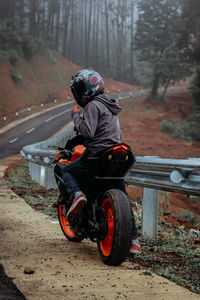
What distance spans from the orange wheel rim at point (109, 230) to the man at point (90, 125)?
237 millimetres

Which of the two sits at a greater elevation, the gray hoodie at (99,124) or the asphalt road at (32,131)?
the gray hoodie at (99,124)

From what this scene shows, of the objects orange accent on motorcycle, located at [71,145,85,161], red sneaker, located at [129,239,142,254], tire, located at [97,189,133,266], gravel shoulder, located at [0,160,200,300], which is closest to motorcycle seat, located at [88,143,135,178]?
tire, located at [97,189,133,266]

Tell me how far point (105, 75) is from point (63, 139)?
61.5 meters

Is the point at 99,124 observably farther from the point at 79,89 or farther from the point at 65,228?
the point at 65,228

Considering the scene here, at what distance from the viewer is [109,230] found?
4109mm

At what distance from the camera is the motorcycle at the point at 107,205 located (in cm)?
389

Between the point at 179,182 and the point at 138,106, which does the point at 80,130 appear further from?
the point at 138,106

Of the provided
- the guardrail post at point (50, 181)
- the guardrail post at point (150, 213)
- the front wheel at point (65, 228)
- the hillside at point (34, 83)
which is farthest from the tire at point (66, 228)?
the hillside at point (34, 83)

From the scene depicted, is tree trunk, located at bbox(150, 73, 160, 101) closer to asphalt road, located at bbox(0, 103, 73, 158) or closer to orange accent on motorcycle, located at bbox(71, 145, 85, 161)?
asphalt road, located at bbox(0, 103, 73, 158)

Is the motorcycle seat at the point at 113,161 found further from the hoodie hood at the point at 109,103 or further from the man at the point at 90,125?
the hoodie hood at the point at 109,103

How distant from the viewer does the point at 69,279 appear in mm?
3578

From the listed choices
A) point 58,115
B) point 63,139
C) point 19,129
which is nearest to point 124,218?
point 63,139

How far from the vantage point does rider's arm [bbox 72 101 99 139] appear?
13.9 ft

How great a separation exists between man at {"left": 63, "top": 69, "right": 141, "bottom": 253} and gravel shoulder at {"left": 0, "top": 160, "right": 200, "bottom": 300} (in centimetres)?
47
